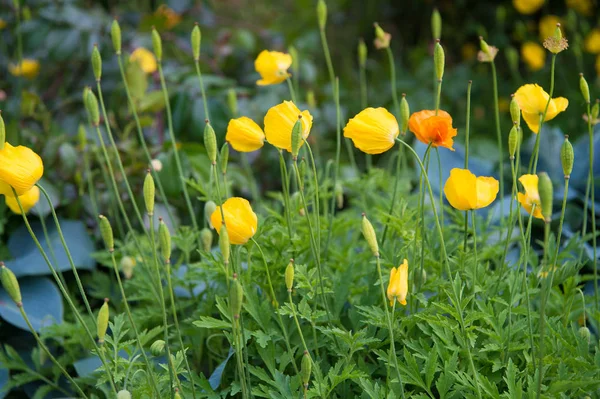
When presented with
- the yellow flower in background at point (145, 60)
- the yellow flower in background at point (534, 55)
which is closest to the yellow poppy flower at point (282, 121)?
the yellow flower in background at point (145, 60)

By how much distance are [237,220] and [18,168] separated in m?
0.26

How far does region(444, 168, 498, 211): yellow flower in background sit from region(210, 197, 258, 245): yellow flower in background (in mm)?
239

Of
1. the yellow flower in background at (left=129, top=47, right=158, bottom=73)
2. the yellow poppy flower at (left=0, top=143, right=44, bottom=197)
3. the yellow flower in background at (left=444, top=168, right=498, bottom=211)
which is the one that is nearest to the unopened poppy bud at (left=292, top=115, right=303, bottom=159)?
the yellow flower in background at (left=444, top=168, right=498, bottom=211)

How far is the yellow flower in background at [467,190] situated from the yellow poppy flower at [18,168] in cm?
49

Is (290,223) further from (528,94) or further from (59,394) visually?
(59,394)

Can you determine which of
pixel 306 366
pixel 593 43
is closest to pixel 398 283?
pixel 306 366

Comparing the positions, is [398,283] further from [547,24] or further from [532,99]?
[547,24]

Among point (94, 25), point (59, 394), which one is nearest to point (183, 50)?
point (94, 25)

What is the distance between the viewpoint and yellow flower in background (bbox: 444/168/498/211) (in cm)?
80

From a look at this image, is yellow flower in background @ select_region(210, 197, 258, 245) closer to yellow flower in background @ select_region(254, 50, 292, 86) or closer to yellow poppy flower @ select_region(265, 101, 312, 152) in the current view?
yellow poppy flower @ select_region(265, 101, 312, 152)

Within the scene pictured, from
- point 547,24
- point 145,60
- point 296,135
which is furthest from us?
point 547,24

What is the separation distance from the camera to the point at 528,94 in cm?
91

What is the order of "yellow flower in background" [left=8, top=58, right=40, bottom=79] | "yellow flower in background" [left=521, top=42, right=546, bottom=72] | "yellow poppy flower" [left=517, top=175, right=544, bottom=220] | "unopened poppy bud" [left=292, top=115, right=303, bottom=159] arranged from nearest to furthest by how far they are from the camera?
"unopened poppy bud" [left=292, top=115, right=303, bottom=159] < "yellow poppy flower" [left=517, top=175, right=544, bottom=220] < "yellow flower in background" [left=8, top=58, right=40, bottom=79] < "yellow flower in background" [left=521, top=42, right=546, bottom=72]

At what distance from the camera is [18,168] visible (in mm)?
775
